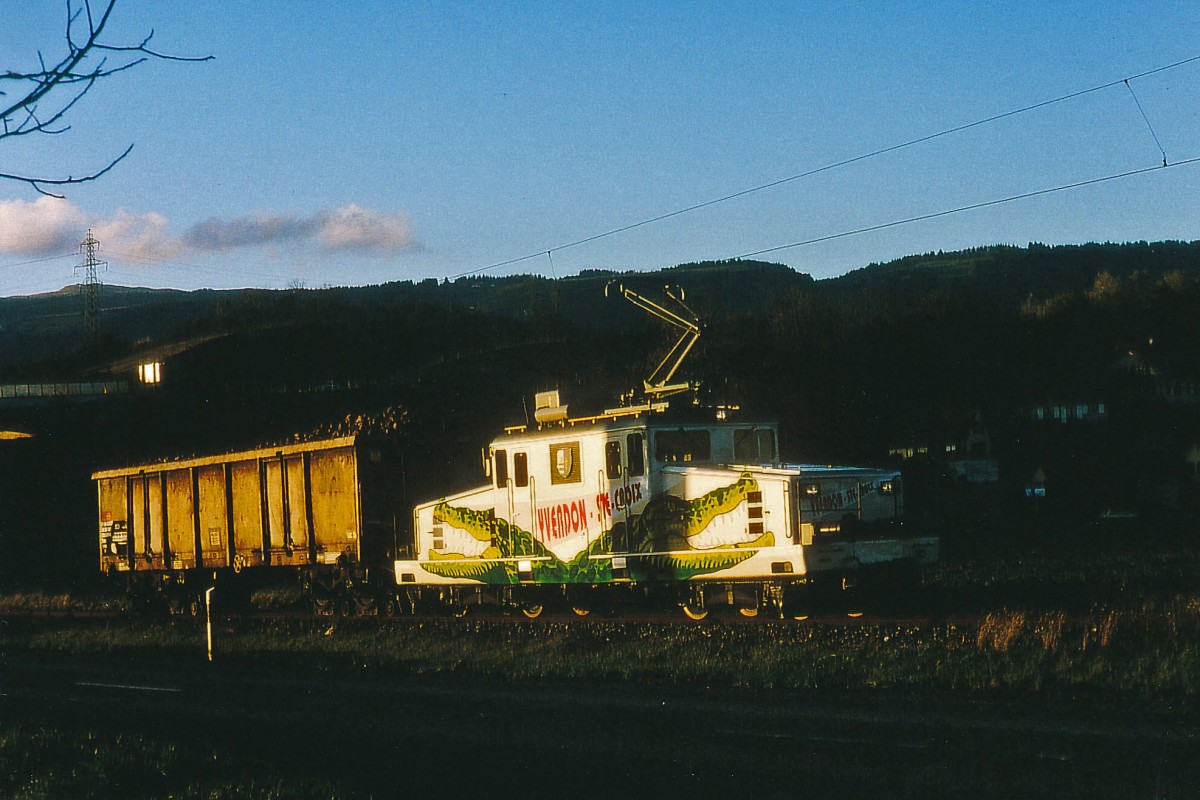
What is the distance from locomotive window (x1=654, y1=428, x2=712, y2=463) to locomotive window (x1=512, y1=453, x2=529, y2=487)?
255 centimetres

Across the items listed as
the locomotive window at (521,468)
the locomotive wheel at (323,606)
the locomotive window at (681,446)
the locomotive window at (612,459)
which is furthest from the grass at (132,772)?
the locomotive wheel at (323,606)

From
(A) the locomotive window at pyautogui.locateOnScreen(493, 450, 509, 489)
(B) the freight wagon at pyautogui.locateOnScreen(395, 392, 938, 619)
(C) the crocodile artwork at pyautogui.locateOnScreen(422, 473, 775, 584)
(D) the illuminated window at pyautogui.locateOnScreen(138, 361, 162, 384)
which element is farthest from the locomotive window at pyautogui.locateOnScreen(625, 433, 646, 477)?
(D) the illuminated window at pyautogui.locateOnScreen(138, 361, 162, 384)

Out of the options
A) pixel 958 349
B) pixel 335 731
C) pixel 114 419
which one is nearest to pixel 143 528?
pixel 335 731

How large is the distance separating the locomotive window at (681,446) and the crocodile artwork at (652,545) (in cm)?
60

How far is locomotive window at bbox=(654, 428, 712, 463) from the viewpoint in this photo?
17.2m

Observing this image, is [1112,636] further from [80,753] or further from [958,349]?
[958,349]

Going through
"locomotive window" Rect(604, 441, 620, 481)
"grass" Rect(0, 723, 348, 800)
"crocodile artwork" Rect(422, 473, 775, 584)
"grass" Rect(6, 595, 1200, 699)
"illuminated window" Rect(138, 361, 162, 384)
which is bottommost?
"grass" Rect(6, 595, 1200, 699)

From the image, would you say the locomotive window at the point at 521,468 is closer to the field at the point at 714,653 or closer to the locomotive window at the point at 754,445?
the field at the point at 714,653

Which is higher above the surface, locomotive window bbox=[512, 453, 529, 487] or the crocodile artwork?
locomotive window bbox=[512, 453, 529, 487]

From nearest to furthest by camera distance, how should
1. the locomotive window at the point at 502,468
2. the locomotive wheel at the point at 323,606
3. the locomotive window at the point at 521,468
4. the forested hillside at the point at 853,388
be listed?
the locomotive window at the point at 521,468, the locomotive window at the point at 502,468, the locomotive wheel at the point at 323,606, the forested hillside at the point at 853,388

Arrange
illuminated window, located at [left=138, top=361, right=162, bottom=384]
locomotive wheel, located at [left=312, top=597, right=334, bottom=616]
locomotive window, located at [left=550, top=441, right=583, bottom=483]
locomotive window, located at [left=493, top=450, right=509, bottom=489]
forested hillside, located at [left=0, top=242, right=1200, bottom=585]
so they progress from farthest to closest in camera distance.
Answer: illuminated window, located at [left=138, top=361, right=162, bottom=384]
forested hillside, located at [left=0, top=242, right=1200, bottom=585]
locomotive wheel, located at [left=312, top=597, right=334, bottom=616]
locomotive window, located at [left=493, top=450, right=509, bottom=489]
locomotive window, located at [left=550, top=441, right=583, bottom=483]

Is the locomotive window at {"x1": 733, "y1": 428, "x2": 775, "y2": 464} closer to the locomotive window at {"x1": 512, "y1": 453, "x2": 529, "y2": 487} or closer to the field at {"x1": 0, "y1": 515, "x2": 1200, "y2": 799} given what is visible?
the field at {"x1": 0, "y1": 515, "x2": 1200, "y2": 799}

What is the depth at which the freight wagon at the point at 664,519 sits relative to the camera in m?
15.9

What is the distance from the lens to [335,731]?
11.3m
